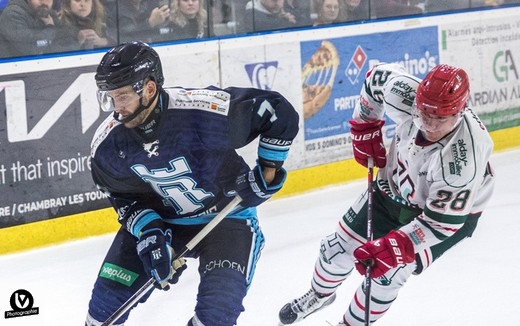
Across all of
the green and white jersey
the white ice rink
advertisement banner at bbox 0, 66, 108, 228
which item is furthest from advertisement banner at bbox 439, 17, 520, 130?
the green and white jersey

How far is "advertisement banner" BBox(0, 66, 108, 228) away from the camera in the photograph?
5145 millimetres

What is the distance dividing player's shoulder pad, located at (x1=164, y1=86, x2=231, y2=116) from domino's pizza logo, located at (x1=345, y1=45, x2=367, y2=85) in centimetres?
322

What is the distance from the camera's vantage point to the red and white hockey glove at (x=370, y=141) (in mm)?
3869

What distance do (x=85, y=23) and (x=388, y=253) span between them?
2.69m

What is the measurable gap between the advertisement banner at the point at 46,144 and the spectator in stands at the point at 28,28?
131 mm

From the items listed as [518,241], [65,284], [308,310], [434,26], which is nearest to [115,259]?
[308,310]

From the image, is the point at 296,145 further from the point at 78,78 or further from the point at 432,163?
the point at 432,163

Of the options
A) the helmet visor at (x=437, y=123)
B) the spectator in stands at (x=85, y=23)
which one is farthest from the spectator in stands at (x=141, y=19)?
the helmet visor at (x=437, y=123)

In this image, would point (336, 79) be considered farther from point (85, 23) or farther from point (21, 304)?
point (21, 304)

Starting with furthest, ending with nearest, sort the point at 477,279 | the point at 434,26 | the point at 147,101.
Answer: the point at 434,26 < the point at 477,279 < the point at 147,101

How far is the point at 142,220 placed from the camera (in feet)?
11.1

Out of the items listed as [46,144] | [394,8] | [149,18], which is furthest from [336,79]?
[46,144]

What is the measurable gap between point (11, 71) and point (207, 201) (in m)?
2.04

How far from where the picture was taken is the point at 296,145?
623 cm
